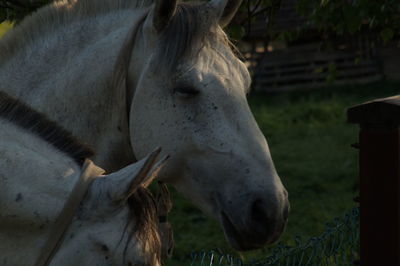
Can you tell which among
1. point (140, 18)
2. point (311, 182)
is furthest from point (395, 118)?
point (311, 182)

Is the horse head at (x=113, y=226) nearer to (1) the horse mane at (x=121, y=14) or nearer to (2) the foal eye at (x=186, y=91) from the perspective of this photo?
(2) the foal eye at (x=186, y=91)

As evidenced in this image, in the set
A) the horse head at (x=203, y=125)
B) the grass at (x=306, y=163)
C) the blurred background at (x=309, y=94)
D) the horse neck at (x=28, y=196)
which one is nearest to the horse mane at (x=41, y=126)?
the horse neck at (x=28, y=196)

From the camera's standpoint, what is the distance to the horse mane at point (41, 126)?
6.72 ft

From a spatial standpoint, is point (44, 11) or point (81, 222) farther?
point (44, 11)

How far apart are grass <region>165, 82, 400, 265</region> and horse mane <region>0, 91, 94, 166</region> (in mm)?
1552

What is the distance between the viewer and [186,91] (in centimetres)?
292

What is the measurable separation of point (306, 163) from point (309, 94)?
22.3 ft

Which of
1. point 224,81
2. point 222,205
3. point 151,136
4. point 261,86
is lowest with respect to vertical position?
point 261,86

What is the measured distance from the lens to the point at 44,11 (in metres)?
3.19

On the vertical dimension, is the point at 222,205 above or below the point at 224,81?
below

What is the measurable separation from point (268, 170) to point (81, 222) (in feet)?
3.65

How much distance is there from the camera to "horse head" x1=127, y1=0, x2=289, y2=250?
2.79 metres

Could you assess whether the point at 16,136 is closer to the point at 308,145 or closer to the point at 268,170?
the point at 268,170

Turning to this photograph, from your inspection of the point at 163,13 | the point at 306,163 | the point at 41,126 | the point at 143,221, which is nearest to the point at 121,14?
the point at 163,13
